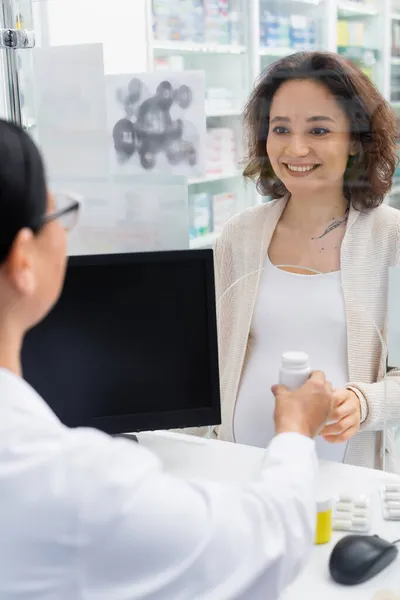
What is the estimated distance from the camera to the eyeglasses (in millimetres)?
717

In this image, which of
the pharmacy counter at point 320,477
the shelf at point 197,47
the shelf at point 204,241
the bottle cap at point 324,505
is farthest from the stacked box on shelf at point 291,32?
the bottle cap at point 324,505

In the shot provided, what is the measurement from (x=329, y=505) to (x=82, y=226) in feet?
3.20

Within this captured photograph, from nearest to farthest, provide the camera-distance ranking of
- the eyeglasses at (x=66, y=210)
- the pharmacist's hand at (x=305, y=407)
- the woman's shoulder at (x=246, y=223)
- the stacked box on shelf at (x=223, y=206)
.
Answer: the eyeglasses at (x=66, y=210), the pharmacist's hand at (x=305, y=407), the woman's shoulder at (x=246, y=223), the stacked box on shelf at (x=223, y=206)

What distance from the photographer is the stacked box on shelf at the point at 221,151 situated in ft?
6.18

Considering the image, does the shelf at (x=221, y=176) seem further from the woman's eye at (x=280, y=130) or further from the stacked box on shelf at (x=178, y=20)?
the stacked box on shelf at (x=178, y=20)

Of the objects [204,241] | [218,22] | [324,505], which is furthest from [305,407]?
[218,22]

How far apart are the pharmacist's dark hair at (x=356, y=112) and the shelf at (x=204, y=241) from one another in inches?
9.4

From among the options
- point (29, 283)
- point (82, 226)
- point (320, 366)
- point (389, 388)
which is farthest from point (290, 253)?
point (29, 283)

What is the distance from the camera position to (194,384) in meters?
1.35

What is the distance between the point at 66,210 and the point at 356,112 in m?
1.08

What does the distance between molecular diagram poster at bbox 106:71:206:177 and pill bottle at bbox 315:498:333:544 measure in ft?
2.99

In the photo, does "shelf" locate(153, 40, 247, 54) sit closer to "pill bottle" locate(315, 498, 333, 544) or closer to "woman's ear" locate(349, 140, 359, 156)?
"woman's ear" locate(349, 140, 359, 156)

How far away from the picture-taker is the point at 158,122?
1.72 metres

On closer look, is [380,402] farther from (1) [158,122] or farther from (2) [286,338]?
(1) [158,122]
